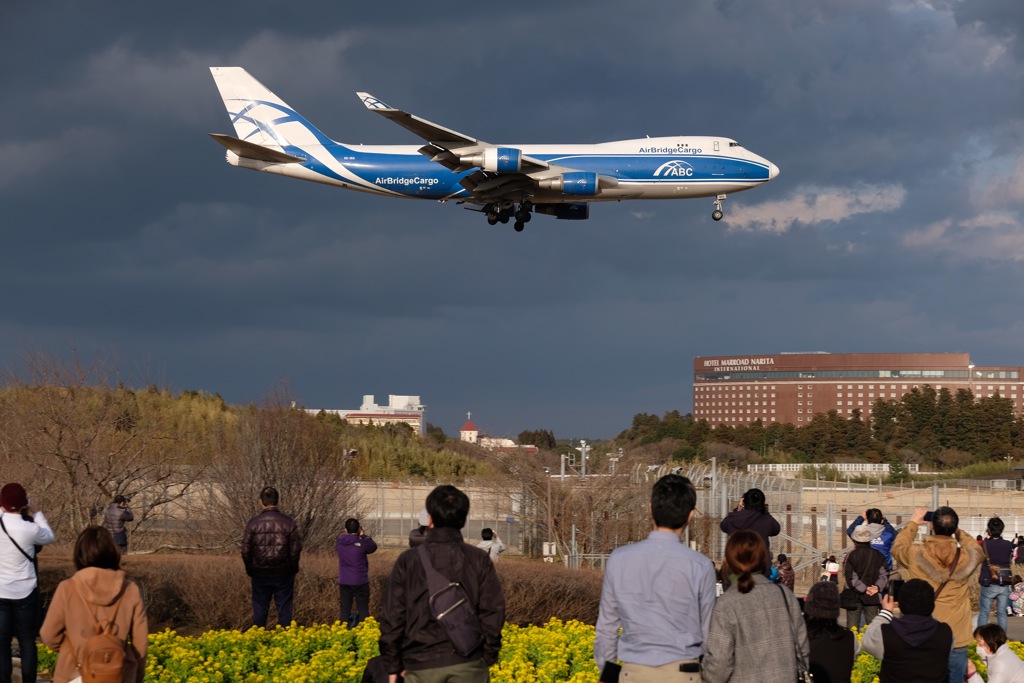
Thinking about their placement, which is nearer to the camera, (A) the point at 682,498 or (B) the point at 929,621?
(A) the point at 682,498

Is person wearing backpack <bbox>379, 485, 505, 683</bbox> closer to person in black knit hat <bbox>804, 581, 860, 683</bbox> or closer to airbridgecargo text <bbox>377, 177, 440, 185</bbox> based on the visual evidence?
person in black knit hat <bbox>804, 581, 860, 683</bbox>

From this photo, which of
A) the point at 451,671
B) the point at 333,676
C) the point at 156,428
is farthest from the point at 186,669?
the point at 156,428

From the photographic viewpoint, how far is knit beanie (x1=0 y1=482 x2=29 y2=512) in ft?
30.3

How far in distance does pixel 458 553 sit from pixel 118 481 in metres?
24.1

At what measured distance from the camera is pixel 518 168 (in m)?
33.9

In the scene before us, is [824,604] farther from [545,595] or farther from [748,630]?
[545,595]

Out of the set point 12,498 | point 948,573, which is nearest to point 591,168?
point 948,573

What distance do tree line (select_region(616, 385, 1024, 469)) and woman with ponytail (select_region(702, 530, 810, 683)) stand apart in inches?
2948

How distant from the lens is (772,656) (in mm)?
6172

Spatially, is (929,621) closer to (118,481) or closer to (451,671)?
(451,671)

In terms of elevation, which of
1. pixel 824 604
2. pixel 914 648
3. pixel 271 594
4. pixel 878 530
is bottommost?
pixel 271 594

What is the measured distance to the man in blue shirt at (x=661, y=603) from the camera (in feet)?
20.6

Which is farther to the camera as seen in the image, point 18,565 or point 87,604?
point 18,565

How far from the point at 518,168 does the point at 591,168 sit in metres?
2.87
